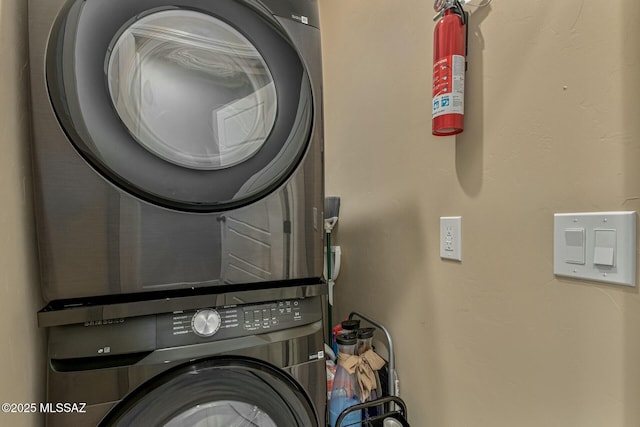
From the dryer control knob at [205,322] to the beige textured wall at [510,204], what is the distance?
25.7 inches

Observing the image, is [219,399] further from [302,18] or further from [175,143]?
[302,18]

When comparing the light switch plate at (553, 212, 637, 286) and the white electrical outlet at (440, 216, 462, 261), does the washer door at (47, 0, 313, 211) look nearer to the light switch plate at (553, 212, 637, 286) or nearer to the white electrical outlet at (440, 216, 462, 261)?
the white electrical outlet at (440, 216, 462, 261)

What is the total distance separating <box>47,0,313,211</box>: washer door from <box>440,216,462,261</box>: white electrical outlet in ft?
1.57

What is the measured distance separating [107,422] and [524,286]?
3.00 feet

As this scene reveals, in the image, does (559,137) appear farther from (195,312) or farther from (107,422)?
(107,422)

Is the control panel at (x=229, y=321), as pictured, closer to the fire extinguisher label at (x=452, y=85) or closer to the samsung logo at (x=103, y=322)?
the samsung logo at (x=103, y=322)

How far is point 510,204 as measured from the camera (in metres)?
0.75

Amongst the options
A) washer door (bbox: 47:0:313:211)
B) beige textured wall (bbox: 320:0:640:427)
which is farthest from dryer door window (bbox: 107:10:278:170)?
beige textured wall (bbox: 320:0:640:427)

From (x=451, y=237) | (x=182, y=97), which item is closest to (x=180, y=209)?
(x=182, y=97)

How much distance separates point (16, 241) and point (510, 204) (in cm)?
104

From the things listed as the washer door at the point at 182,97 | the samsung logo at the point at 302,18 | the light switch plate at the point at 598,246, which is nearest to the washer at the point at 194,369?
the washer door at the point at 182,97

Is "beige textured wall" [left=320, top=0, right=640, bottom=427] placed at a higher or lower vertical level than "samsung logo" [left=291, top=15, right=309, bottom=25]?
lower

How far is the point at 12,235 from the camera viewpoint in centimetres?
58

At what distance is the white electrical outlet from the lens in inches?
35.1
